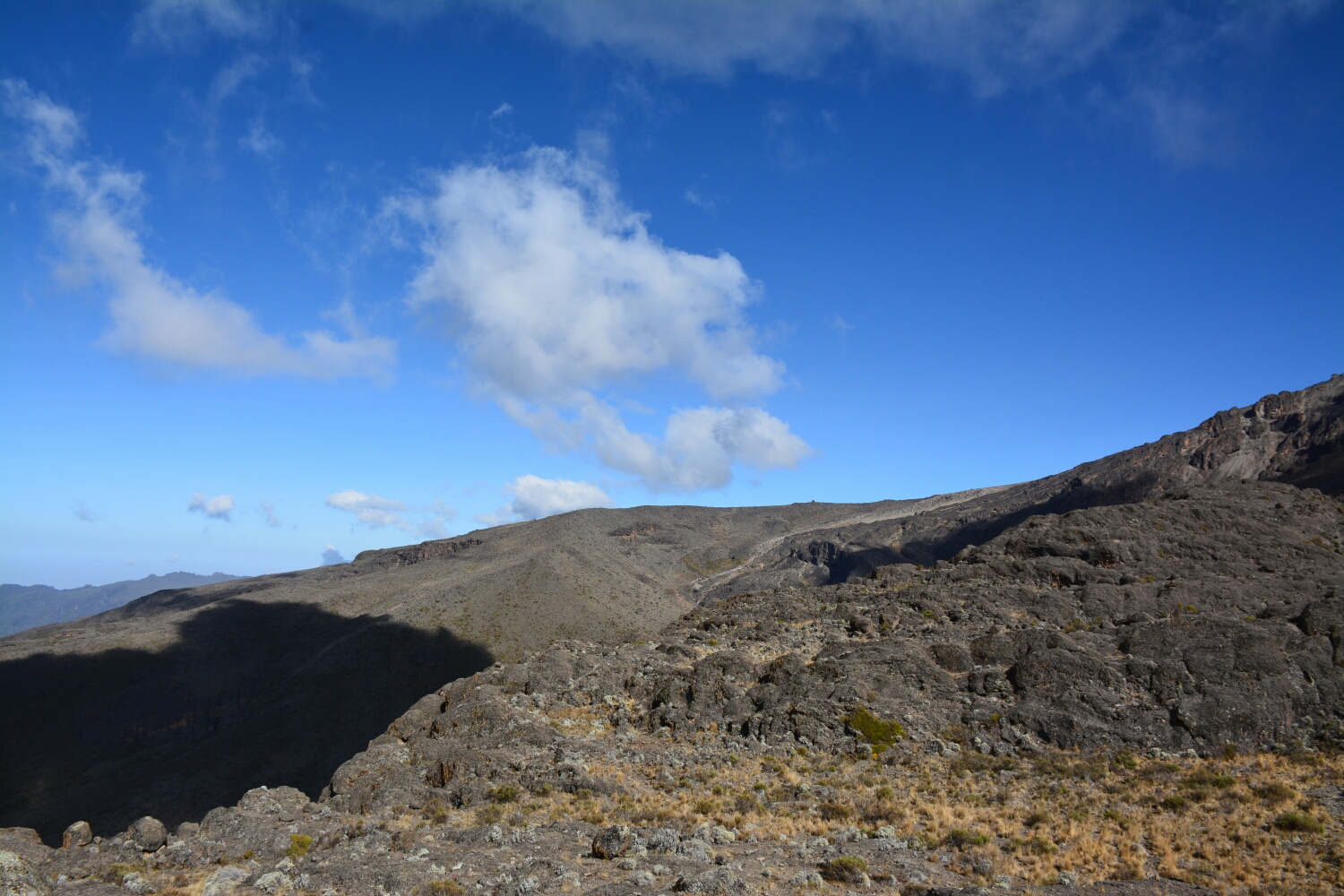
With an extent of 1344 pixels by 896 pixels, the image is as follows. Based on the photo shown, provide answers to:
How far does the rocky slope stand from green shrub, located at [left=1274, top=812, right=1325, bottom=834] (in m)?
7.65

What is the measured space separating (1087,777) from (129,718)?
12909 centimetres

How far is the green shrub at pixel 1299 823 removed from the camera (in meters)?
16.1

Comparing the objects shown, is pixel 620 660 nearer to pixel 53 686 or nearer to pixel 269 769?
pixel 269 769

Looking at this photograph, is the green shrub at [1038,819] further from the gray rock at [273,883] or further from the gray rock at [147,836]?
the gray rock at [147,836]

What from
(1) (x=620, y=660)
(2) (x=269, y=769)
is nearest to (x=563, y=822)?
(1) (x=620, y=660)

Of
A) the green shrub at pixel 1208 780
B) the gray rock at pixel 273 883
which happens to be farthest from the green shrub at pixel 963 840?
the gray rock at pixel 273 883

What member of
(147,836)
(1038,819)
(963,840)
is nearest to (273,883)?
(147,836)

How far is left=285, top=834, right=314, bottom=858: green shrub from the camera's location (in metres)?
18.1

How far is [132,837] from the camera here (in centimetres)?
1848

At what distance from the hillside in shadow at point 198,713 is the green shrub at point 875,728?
79964mm

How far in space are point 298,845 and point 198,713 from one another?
115 metres

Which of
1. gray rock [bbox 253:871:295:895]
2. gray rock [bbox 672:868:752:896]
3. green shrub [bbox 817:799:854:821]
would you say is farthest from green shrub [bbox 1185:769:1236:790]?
gray rock [bbox 253:871:295:895]

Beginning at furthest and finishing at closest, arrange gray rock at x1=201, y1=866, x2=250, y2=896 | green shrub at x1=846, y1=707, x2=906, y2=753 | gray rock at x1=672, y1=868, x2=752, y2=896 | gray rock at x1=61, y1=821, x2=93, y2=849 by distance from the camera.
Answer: green shrub at x1=846, y1=707, x2=906, y2=753, gray rock at x1=61, y1=821, x2=93, y2=849, gray rock at x1=201, y1=866, x2=250, y2=896, gray rock at x1=672, y1=868, x2=752, y2=896

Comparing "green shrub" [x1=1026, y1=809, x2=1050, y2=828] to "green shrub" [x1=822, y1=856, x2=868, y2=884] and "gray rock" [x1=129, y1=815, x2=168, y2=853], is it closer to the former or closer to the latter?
"green shrub" [x1=822, y1=856, x2=868, y2=884]
